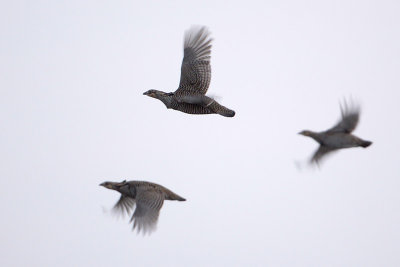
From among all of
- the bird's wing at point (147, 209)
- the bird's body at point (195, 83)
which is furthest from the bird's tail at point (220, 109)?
the bird's wing at point (147, 209)

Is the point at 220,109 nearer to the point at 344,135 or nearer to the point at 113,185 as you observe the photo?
the point at 113,185

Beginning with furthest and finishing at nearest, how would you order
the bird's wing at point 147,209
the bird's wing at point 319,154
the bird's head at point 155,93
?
the bird's head at point 155,93
the bird's wing at point 319,154
the bird's wing at point 147,209

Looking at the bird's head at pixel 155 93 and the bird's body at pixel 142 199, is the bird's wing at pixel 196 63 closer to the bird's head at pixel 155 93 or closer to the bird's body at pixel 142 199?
the bird's head at pixel 155 93

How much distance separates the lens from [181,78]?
2536cm

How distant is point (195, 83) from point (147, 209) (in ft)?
18.2

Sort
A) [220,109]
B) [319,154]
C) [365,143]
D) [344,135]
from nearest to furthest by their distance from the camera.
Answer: [365,143]
[344,135]
[319,154]
[220,109]

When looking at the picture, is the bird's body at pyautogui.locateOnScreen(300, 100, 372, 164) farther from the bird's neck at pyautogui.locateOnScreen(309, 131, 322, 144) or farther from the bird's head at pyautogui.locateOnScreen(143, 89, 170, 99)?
the bird's head at pyautogui.locateOnScreen(143, 89, 170, 99)

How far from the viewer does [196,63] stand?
25.4 meters

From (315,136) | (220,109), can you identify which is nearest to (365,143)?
(315,136)

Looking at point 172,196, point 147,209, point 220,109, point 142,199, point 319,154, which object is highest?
point 220,109

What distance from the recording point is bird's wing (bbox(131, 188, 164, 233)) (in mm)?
20641

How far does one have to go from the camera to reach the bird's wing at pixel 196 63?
25.1 metres

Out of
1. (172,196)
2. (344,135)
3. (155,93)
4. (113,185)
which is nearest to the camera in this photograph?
(344,135)

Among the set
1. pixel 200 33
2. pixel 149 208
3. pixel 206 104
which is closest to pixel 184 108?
pixel 206 104
